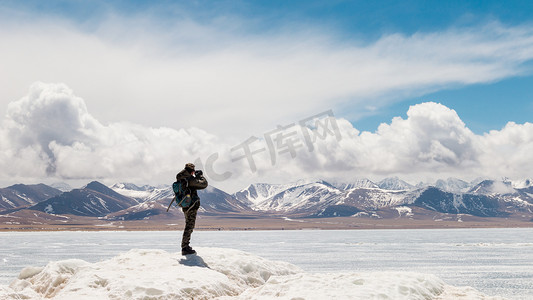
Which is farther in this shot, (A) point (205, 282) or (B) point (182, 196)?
(B) point (182, 196)

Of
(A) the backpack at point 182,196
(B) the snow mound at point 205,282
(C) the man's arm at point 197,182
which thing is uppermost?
(C) the man's arm at point 197,182

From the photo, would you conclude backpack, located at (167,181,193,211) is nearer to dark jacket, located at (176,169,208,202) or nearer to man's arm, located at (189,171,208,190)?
dark jacket, located at (176,169,208,202)

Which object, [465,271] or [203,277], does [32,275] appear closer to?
[203,277]

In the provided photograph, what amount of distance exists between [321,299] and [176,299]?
Answer: 4374 millimetres

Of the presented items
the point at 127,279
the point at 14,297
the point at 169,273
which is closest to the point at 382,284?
the point at 169,273

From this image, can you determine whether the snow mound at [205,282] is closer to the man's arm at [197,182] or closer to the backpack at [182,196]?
the backpack at [182,196]

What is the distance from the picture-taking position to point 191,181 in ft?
60.2

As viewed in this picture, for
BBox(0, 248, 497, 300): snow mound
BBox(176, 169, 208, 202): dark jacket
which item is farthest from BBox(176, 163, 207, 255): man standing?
BBox(0, 248, 497, 300): snow mound

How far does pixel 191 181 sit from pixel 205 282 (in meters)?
4.68

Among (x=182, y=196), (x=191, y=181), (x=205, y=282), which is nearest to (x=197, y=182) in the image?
(x=191, y=181)

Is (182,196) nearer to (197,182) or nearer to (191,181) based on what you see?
(191,181)

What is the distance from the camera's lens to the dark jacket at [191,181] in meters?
18.2

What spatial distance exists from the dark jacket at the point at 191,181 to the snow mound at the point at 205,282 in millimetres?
2661

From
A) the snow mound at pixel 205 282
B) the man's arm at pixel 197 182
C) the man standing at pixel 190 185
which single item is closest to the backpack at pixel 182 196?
the man standing at pixel 190 185
